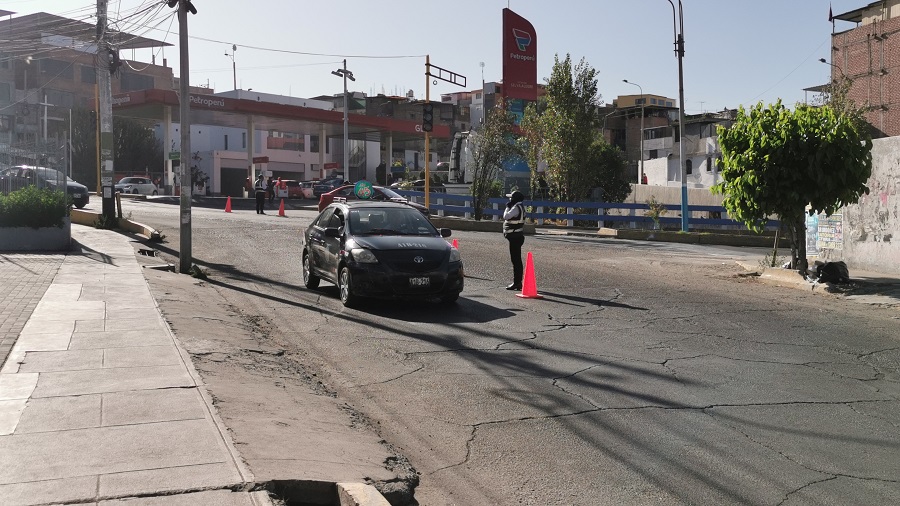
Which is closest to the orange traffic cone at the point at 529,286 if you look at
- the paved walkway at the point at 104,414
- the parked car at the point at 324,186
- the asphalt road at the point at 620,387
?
the asphalt road at the point at 620,387

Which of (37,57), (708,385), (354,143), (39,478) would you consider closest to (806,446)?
(708,385)

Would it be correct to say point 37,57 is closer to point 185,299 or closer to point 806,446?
point 185,299

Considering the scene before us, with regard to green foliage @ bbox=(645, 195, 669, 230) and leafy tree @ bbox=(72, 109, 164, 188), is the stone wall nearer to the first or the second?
green foliage @ bbox=(645, 195, 669, 230)

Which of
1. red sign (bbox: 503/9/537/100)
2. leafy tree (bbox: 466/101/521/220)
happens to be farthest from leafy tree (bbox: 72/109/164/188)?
leafy tree (bbox: 466/101/521/220)

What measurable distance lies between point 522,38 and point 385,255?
1268 inches

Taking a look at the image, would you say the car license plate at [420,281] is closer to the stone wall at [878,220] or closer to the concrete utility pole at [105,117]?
the stone wall at [878,220]

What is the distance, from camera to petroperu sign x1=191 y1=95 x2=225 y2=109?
50787mm

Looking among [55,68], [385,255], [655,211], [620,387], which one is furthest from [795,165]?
[55,68]

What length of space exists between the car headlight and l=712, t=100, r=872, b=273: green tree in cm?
744

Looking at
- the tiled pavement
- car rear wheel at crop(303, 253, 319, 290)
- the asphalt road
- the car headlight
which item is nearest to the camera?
the asphalt road

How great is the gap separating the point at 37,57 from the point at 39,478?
252ft

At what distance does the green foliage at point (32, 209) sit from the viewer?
58.3 feet

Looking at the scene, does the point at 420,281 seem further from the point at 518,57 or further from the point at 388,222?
the point at 518,57

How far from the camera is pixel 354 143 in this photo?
87.5 m
